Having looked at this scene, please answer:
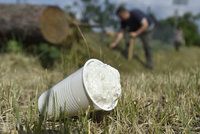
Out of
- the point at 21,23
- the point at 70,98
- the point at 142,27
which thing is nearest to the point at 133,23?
the point at 142,27

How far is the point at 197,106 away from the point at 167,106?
18 centimetres

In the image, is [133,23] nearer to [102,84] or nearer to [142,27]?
[142,27]

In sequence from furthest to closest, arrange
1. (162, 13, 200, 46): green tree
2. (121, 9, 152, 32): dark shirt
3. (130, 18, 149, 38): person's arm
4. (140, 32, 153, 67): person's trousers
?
(162, 13, 200, 46): green tree
(140, 32, 153, 67): person's trousers
(121, 9, 152, 32): dark shirt
(130, 18, 149, 38): person's arm

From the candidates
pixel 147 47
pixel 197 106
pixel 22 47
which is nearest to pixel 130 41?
pixel 147 47

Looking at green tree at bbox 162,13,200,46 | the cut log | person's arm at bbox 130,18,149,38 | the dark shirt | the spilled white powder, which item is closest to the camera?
the spilled white powder

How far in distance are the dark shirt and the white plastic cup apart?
9.18 m

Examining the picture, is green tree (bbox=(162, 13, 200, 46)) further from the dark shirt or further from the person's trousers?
the dark shirt

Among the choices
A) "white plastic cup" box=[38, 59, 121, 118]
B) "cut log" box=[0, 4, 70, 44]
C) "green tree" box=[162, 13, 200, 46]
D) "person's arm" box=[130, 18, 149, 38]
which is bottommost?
"green tree" box=[162, 13, 200, 46]

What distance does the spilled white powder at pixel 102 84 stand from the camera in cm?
241

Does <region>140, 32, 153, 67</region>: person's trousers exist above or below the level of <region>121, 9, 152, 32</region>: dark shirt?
below

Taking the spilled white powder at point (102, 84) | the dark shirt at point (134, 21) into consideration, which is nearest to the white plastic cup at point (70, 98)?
the spilled white powder at point (102, 84)

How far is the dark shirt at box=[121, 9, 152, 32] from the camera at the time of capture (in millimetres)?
11625

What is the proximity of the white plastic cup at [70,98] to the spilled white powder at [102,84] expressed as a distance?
0.7 inches

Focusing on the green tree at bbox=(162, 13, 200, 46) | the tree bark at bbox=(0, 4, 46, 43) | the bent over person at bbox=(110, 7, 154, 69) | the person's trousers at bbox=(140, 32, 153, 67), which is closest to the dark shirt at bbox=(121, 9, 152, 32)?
the bent over person at bbox=(110, 7, 154, 69)
